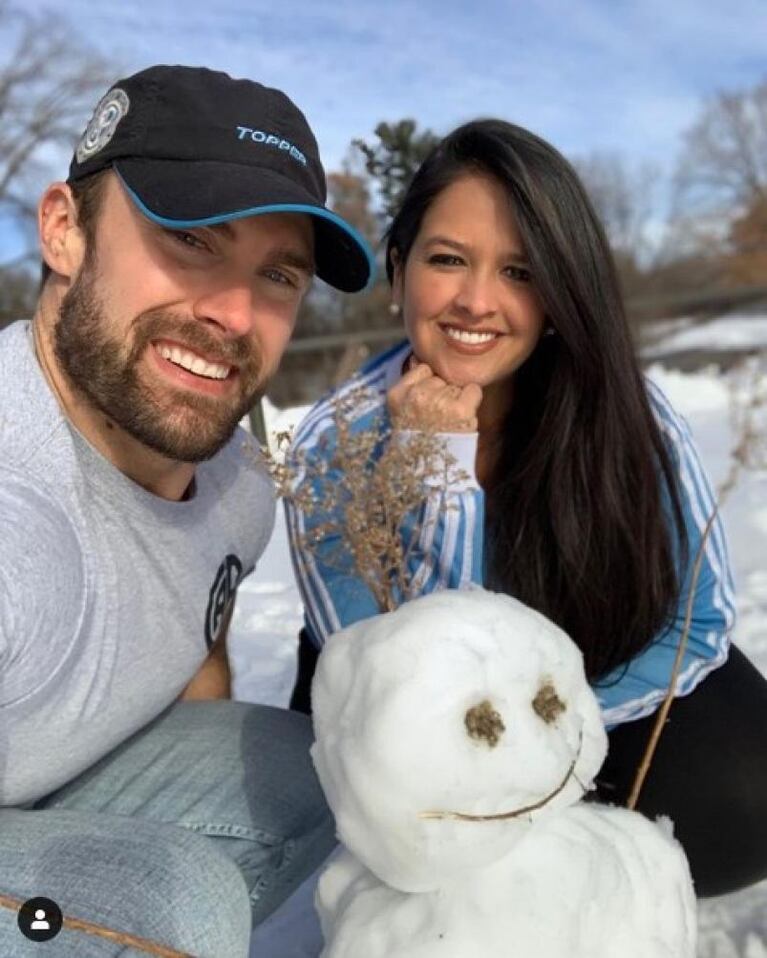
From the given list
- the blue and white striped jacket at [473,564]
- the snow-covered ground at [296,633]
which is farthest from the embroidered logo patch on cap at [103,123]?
the snow-covered ground at [296,633]

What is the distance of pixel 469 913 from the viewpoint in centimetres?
96

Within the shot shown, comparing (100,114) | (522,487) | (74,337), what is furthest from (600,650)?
(100,114)

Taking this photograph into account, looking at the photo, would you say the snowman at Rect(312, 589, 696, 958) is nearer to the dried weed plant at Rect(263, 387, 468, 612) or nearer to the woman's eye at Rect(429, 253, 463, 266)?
the dried weed plant at Rect(263, 387, 468, 612)

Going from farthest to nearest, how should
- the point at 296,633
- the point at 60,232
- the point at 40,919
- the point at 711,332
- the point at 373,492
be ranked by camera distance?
the point at 711,332 < the point at 296,633 < the point at 60,232 < the point at 373,492 < the point at 40,919

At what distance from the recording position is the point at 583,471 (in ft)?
5.40

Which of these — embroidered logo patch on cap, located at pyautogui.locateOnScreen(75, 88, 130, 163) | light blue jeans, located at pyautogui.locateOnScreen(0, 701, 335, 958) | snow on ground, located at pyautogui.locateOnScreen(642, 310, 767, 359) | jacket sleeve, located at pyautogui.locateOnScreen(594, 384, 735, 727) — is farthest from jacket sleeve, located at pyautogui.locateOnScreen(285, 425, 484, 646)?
snow on ground, located at pyautogui.locateOnScreen(642, 310, 767, 359)

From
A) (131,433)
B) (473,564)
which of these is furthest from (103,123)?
(473,564)

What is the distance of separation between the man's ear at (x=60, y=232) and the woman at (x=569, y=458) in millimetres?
458

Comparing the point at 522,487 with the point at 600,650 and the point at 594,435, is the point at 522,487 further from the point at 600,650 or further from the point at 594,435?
the point at 600,650

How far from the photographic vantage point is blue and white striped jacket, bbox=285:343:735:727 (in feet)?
4.75

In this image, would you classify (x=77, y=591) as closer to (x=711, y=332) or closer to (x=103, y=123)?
(x=103, y=123)

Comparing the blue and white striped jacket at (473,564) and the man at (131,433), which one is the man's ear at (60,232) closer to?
the man at (131,433)

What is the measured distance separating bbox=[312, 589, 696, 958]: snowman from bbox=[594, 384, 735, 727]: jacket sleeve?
670 millimetres

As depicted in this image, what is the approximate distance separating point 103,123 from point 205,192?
0.81 feet
